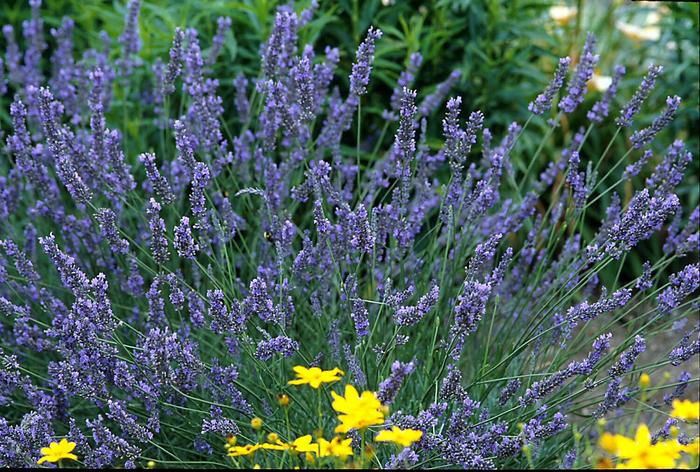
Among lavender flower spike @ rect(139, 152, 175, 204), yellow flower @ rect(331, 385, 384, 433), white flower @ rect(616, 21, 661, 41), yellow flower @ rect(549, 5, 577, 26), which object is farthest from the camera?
white flower @ rect(616, 21, 661, 41)

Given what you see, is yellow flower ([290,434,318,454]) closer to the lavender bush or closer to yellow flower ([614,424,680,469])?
the lavender bush

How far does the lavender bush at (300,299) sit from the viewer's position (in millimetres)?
2354

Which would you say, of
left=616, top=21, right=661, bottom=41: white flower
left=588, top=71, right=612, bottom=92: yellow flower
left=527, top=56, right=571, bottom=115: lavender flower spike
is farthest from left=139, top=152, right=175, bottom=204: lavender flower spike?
left=616, top=21, right=661, bottom=41: white flower

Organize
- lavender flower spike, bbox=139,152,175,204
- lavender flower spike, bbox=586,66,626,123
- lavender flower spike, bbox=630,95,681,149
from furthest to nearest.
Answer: lavender flower spike, bbox=586,66,626,123 < lavender flower spike, bbox=630,95,681,149 < lavender flower spike, bbox=139,152,175,204

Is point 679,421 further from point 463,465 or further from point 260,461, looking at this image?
point 260,461

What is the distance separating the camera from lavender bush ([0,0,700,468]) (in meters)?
2.35

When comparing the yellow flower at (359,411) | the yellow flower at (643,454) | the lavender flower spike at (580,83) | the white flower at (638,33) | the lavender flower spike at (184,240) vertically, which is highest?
the white flower at (638,33)

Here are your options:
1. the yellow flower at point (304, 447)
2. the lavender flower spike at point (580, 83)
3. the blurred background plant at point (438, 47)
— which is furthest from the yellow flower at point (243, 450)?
the blurred background plant at point (438, 47)

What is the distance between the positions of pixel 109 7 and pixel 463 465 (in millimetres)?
3806

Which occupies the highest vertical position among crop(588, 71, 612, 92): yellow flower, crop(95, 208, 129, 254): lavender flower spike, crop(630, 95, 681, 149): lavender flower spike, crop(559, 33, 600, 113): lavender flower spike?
crop(588, 71, 612, 92): yellow flower

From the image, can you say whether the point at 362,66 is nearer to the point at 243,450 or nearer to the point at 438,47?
the point at 243,450

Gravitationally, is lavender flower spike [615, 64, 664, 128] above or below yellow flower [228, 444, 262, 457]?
above

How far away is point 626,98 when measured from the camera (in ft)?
17.5

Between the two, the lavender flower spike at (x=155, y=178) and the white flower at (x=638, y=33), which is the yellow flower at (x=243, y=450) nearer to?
the lavender flower spike at (x=155, y=178)
